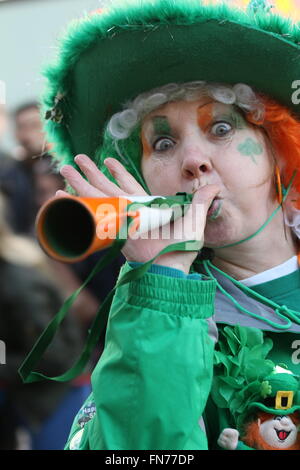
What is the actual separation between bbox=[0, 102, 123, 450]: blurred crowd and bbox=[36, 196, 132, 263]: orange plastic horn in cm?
157

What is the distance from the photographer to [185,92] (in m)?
1.72

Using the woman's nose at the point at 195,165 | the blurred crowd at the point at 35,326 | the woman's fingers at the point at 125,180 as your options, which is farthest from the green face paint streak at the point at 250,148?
the blurred crowd at the point at 35,326

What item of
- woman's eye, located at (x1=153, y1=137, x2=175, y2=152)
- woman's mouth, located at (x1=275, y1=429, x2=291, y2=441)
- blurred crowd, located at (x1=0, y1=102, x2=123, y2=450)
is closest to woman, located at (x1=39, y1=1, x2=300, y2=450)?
woman's eye, located at (x1=153, y1=137, x2=175, y2=152)

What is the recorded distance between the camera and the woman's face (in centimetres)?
165

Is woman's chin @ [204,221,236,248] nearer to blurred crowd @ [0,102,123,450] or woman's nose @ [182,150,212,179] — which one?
woman's nose @ [182,150,212,179]

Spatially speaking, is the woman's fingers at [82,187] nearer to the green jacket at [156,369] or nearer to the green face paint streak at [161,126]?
the green jacket at [156,369]

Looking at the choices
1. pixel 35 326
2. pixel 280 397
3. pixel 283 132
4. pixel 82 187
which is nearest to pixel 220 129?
pixel 283 132

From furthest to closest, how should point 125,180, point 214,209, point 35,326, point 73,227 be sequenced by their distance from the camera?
point 35,326 → point 214,209 → point 125,180 → point 73,227

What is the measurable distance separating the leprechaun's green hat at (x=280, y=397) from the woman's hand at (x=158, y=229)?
0.33m

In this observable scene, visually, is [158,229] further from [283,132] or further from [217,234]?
[283,132]

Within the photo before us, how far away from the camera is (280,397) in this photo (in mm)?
1503

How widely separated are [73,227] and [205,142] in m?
0.61

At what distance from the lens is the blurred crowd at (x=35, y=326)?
279 centimetres

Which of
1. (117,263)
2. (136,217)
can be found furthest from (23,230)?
(136,217)
